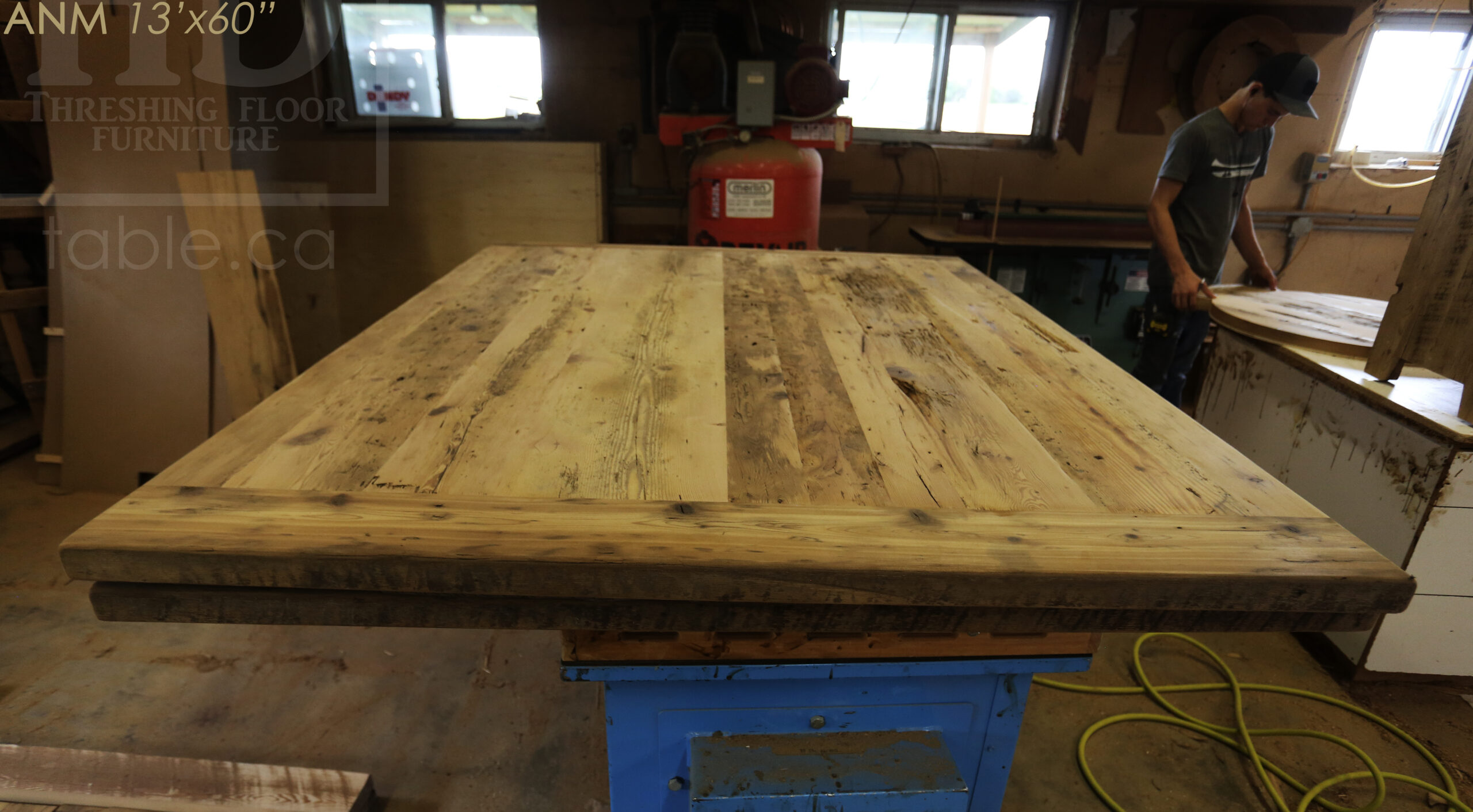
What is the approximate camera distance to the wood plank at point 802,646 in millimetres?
820

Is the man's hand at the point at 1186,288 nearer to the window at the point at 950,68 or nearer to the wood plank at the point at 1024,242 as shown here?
the wood plank at the point at 1024,242

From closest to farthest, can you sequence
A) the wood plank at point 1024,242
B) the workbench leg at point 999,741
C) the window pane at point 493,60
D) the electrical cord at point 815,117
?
the workbench leg at point 999,741, the electrical cord at point 815,117, the wood plank at point 1024,242, the window pane at point 493,60

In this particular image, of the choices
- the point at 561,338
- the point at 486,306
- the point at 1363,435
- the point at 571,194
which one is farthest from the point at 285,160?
the point at 1363,435

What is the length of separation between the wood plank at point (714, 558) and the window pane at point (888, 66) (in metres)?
3.45

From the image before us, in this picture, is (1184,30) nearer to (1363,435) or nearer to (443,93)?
(1363,435)

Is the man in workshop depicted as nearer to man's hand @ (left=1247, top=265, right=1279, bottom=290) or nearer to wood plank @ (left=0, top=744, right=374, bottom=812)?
man's hand @ (left=1247, top=265, right=1279, bottom=290)

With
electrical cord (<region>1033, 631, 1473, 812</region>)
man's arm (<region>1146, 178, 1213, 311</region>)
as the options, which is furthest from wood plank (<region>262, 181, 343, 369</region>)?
man's arm (<region>1146, 178, 1213, 311</region>)

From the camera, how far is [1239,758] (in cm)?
157

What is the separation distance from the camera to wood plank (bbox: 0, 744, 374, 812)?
1.22 m

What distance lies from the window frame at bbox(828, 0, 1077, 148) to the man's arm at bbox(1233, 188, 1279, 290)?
4.55 feet

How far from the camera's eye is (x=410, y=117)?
3.70 meters

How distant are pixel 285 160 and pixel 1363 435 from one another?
3.93 metres

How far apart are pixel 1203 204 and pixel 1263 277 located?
320mm

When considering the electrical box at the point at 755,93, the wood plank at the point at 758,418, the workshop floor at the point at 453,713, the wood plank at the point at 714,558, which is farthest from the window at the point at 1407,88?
the wood plank at the point at 714,558
